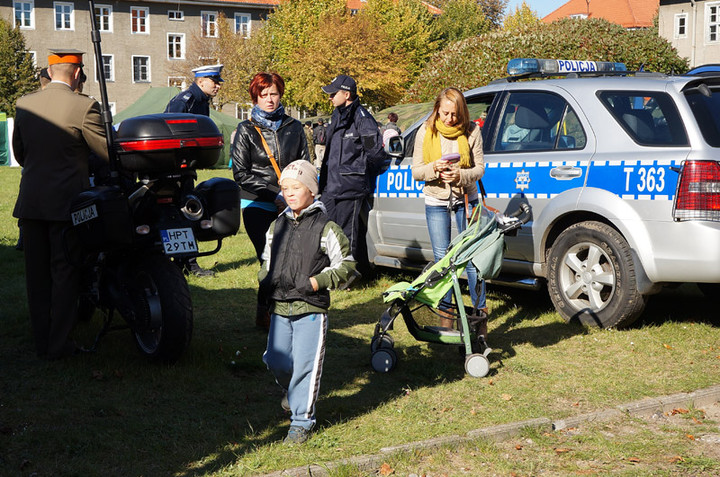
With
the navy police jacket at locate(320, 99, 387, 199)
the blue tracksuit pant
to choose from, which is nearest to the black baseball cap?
the navy police jacket at locate(320, 99, 387, 199)

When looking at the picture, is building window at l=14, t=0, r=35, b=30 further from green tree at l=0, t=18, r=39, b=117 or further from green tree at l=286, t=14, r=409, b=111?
green tree at l=286, t=14, r=409, b=111

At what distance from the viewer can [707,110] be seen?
6.61 m

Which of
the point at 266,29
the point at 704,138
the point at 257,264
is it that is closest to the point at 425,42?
the point at 266,29

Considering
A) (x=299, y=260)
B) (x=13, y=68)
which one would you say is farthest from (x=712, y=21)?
(x=299, y=260)

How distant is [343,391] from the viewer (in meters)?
5.57

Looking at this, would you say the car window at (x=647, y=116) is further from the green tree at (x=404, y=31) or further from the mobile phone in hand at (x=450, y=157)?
the green tree at (x=404, y=31)

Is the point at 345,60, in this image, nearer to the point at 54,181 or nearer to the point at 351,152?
the point at 351,152

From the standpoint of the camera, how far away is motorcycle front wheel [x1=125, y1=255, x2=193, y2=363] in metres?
5.62

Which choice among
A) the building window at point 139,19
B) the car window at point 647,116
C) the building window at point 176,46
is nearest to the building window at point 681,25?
the building window at point 176,46

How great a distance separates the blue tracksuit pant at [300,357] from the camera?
4.60 meters

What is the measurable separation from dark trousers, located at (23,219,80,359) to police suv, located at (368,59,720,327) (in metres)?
3.00

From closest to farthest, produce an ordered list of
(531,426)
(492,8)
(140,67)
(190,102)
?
(531,426), (190,102), (140,67), (492,8)

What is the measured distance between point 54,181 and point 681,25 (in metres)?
50.6

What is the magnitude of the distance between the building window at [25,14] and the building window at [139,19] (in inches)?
248
